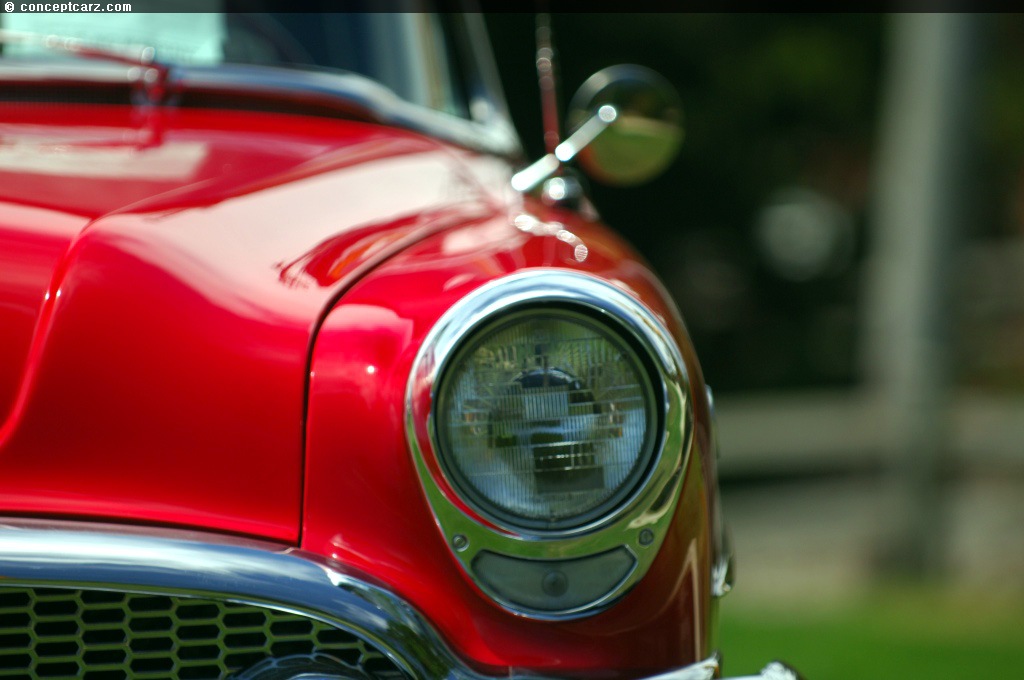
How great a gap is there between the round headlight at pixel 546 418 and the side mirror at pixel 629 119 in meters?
0.96

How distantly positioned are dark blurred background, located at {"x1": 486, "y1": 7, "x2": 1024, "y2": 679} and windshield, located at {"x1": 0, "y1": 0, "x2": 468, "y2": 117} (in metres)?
2.53

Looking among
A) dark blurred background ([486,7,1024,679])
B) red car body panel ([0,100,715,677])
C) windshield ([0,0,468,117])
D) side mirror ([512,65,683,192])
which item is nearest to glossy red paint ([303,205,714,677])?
red car body panel ([0,100,715,677])

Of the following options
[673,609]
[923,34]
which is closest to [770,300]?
[923,34]

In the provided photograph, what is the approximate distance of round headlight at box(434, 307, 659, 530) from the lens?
134cm

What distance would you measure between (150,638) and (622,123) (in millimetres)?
1325

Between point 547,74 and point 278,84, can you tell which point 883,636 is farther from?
point 278,84

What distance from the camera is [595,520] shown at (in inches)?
53.4

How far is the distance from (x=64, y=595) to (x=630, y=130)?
138 cm

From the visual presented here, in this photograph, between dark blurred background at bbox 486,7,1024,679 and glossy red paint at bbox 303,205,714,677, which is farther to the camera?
dark blurred background at bbox 486,7,1024,679

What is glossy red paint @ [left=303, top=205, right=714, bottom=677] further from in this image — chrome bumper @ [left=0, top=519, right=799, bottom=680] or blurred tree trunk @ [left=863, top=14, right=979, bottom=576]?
blurred tree trunk @ [left=863, top=14, right=979, bottom=576]

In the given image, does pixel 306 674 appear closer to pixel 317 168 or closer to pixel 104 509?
pixel 104 509

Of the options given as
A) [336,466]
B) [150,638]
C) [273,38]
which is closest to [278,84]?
[273,38]

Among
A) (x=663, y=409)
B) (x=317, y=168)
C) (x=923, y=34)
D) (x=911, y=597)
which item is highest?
Answer: (x=923, y=34)

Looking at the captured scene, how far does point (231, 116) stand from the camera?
2072mm
